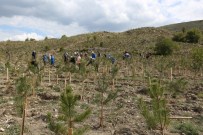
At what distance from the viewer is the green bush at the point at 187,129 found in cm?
1259

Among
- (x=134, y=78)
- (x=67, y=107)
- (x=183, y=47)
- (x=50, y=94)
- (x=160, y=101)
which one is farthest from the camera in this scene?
(x=183, y=47)

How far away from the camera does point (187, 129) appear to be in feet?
42.1

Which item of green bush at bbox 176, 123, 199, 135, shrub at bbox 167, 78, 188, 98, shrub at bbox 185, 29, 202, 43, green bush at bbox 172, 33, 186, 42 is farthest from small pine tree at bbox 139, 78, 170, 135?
green bush at bbox 172, 33, 186, 42

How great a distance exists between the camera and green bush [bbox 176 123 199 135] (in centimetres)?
1259

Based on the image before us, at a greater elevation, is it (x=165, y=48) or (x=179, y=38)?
(x=179, y=38)

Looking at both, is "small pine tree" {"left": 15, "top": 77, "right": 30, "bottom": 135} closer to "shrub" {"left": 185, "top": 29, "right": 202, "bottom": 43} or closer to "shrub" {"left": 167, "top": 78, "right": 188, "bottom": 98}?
"shrub" {"left": 167, "top": 78, "right": 188, "bottom": 98}

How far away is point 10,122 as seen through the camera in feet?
42.5

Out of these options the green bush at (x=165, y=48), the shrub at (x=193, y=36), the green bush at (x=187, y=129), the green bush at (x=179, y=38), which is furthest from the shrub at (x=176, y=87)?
the green bush at (x=179, y=38)

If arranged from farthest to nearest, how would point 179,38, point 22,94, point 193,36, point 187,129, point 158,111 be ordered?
1. point 179,38
2. point 193,36
3. point 187,129
4. point 22,94
5. point 158,111

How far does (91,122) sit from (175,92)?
250 inches

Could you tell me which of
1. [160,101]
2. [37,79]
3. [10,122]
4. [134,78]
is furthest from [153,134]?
[134,78]

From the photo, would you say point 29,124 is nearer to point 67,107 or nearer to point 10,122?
point 10,122

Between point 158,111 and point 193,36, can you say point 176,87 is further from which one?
point 193,36

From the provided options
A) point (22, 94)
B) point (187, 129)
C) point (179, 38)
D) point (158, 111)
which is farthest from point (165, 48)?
point (158, 111)
